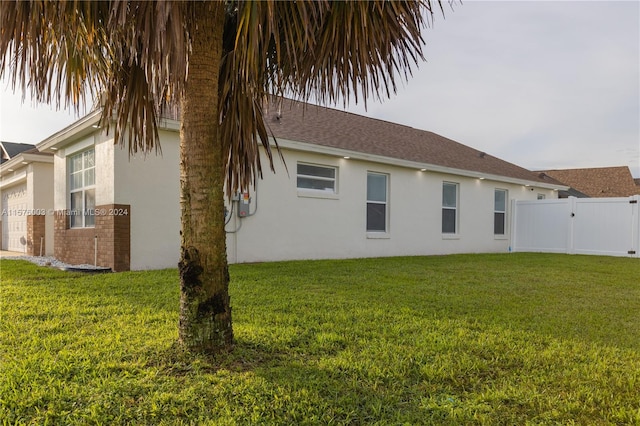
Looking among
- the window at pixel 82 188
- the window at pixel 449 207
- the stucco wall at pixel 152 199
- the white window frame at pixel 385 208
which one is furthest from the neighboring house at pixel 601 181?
the window at pixel 82 188

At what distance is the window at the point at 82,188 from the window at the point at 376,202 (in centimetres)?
711

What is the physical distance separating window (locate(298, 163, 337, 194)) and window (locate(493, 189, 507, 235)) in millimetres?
7880

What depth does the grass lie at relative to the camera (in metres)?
2.46

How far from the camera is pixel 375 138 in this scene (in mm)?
13539

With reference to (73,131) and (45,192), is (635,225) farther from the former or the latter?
(45,192)

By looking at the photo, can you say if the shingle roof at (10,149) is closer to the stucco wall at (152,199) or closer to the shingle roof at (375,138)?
the shingle roof at (375,138)

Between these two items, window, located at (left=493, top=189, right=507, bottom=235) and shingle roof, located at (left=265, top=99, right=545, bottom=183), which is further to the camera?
window, located at (left=493, top=189, right=507, bottom=235)

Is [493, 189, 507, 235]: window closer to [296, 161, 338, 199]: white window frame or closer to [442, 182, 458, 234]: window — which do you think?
[442, 182, 458, 234]: window

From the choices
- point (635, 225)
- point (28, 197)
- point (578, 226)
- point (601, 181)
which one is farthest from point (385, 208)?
point (601, 181)

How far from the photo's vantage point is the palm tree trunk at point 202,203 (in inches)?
125

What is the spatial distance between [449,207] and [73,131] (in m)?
11.4

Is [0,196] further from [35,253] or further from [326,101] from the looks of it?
[326,101]

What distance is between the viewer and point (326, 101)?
3.62 meters

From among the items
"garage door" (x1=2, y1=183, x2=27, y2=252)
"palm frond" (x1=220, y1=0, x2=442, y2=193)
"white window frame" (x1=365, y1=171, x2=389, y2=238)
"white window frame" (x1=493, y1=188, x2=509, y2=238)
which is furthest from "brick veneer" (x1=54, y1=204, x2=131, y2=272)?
"white window frame" (x1=493, y1=188, x2=509, y2=238)
